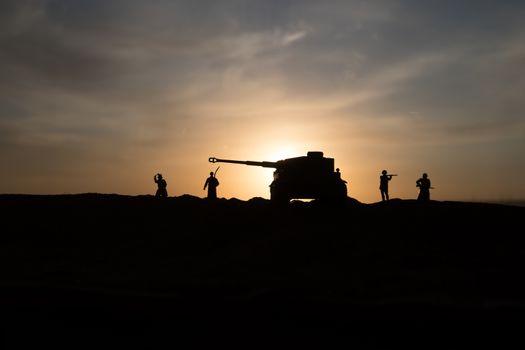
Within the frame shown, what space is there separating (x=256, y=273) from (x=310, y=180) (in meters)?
7.84

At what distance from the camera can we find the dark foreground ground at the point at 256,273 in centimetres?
626

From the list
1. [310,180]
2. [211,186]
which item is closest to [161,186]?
[211,186]

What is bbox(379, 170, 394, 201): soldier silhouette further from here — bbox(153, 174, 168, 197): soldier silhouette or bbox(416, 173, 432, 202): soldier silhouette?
bbox(153, 174, 168, 197): soldier silhouette

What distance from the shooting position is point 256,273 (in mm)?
10523

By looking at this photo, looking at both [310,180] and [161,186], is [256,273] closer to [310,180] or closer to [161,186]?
[310,180]

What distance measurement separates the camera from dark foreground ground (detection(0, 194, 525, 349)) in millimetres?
6258

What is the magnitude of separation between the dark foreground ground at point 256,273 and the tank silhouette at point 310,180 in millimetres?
582

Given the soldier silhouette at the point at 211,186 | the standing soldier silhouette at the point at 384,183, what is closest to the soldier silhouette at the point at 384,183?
the standing soldier silhouette at the point at 384,183

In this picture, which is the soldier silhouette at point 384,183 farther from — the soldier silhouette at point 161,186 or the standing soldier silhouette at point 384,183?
the soldier silhouette at point 161,186

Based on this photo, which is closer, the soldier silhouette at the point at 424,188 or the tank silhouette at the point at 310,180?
the tank silhouette at the point at 310,180

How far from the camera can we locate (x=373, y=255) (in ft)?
39.5

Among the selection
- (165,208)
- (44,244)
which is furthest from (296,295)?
(165,208)

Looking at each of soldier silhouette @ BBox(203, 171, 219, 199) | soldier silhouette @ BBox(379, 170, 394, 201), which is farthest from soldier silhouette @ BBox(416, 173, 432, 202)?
soldier silhouette @ BBox(203, 171, 219, 199)

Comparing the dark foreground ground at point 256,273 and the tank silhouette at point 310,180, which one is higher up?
the tank silhouette at point 310,180
